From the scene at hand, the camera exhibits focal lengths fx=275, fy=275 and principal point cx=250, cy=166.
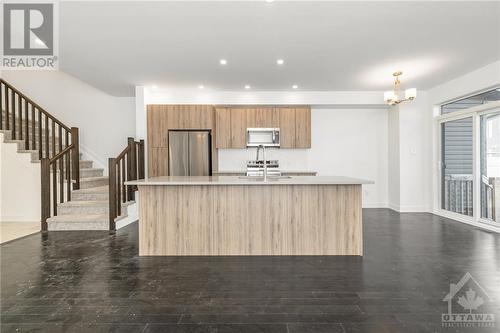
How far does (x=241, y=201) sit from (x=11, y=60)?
4475mm

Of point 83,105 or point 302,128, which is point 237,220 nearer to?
point 302,128

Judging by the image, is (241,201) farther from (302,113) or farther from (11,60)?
(11,60)

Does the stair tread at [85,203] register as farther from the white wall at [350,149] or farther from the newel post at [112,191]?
the white wall at [350,149]

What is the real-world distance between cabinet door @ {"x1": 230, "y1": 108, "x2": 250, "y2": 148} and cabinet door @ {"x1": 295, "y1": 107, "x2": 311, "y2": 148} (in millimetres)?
1151

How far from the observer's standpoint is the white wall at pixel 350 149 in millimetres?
6668

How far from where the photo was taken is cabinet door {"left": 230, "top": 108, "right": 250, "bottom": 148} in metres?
6.11

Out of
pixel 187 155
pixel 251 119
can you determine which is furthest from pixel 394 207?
pixel 187 155

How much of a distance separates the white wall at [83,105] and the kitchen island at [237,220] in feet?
12.6

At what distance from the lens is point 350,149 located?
6.70 meters

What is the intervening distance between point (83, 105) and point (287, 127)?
4848 mm

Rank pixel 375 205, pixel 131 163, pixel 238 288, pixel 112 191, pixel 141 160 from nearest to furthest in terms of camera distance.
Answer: pixel 238 288
pixel 112 191
pixel 131 163
pixel 141 160
pixel 375 205


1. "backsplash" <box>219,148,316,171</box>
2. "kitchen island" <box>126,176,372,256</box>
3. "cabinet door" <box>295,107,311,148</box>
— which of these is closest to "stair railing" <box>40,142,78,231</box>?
"kitchen island" <box>126,176,372,256</box>

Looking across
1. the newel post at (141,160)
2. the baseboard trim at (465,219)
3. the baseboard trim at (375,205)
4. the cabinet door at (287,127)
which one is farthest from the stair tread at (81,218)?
the baseboard trim at (465,219)

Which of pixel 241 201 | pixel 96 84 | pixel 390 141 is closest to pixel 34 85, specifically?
pixel 96 84
